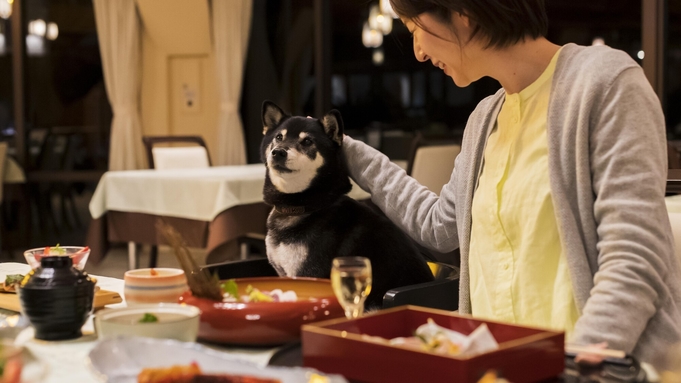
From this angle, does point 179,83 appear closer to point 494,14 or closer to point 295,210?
point 295,210

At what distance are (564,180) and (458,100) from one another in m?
5.86

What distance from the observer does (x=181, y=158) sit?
16.7 feet

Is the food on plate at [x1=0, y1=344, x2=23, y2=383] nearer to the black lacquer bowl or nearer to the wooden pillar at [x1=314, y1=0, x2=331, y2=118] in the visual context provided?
the black lacquer bowl

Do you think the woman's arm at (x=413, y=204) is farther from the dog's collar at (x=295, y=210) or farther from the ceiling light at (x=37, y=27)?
the ceiling light at (x=37, y=27)

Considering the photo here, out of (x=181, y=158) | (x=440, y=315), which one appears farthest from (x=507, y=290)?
(x=181, y=158)

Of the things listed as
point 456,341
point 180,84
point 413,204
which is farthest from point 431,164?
point 180,84

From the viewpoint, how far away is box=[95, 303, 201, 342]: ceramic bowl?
95cm

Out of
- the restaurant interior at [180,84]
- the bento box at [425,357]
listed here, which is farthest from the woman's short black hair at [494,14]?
the restaurant interior at [180,84]

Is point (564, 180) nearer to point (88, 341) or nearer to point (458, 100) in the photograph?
point (88, 341)

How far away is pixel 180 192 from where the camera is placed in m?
4.02

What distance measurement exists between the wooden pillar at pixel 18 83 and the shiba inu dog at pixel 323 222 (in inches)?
211

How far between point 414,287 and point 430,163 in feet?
8.94

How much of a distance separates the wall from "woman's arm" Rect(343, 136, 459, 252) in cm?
555

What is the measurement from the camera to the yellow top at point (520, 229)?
4.10ft
